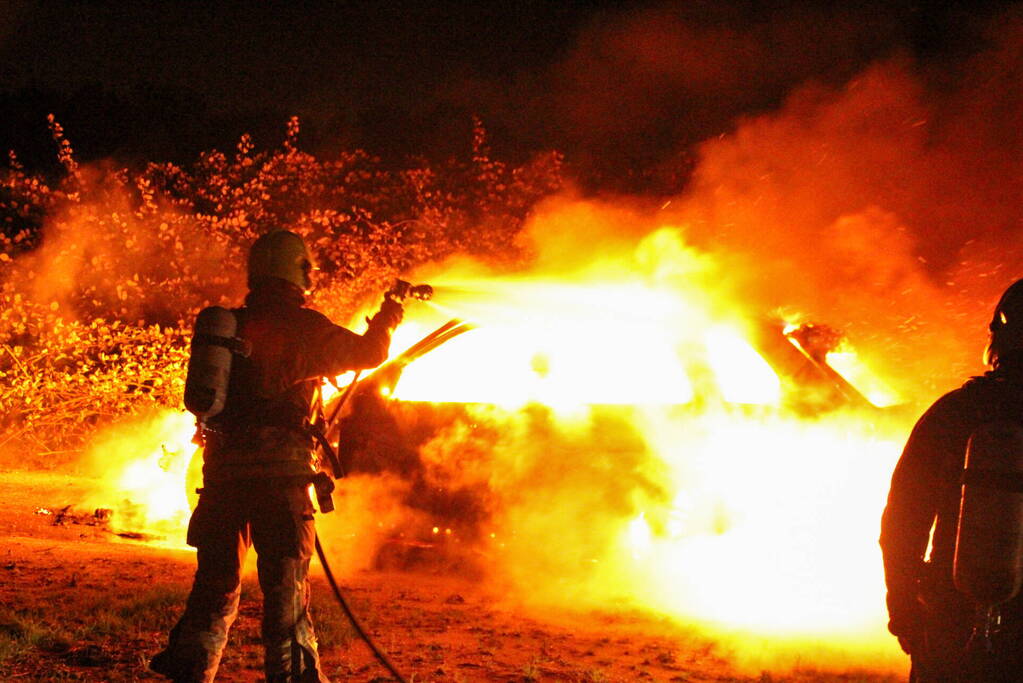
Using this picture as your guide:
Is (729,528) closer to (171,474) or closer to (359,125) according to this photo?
(171,474)

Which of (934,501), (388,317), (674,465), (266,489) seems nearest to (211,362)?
(266,489)

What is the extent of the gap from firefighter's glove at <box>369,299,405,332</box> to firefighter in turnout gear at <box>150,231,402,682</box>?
0.18 ft

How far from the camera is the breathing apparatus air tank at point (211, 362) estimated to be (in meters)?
3.19

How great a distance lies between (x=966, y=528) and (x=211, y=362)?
2342 millimetres

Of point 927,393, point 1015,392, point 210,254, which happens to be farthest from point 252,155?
point 1015,392

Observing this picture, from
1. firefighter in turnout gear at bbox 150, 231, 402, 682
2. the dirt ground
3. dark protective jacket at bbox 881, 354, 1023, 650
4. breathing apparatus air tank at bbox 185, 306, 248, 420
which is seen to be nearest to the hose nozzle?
firefighter in turnout gear at bbox 150, 231, 402, 682

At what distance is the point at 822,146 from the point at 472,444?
802 centimetres

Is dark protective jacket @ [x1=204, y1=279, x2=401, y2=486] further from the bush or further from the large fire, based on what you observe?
the bush

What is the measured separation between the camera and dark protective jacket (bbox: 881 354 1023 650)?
6.77 ft

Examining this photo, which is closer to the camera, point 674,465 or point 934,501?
point 934,501

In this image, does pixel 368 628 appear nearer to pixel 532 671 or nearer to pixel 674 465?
pixel 532 671

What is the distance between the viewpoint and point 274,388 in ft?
10.9

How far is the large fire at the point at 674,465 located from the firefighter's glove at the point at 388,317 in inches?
68.3

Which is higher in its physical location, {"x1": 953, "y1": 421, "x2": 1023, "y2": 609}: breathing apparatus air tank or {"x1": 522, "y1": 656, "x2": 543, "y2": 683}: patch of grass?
{"x1": 953, "y1": 421, "x2": 1023, "y2": 609}: breathing apparatus air tank
